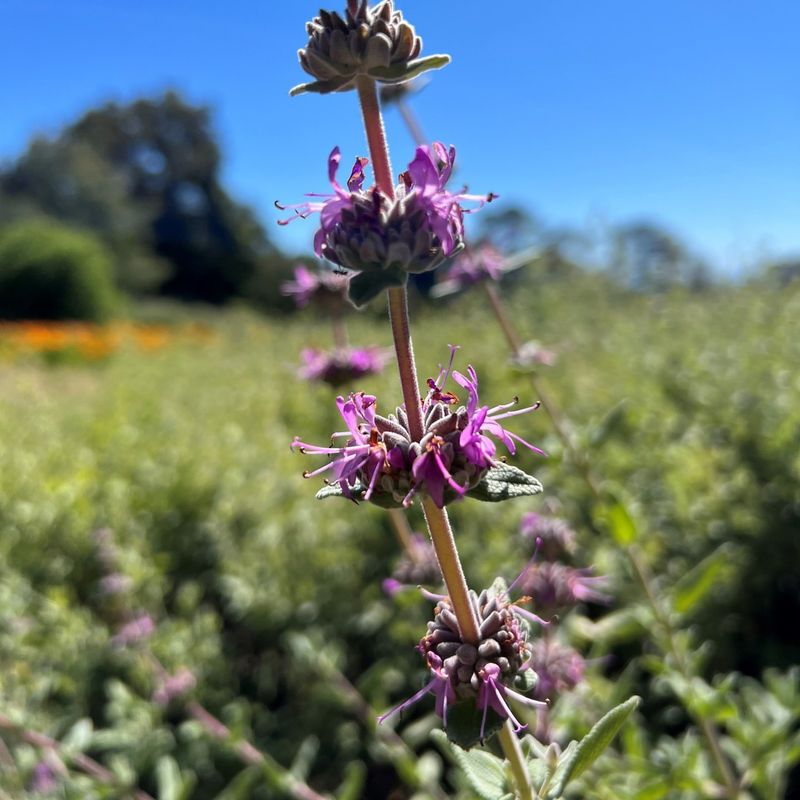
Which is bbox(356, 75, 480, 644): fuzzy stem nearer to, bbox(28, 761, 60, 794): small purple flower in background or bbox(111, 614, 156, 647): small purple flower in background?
bbox(28, 761, 60, 794): small purple flower in background

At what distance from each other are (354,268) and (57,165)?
40978 millimetres

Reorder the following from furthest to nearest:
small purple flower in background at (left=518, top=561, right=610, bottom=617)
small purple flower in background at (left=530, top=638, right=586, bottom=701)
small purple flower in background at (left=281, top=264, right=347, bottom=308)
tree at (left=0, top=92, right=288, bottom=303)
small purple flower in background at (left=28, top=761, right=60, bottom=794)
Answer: tree at (left=0, top=92, right=288, bottom=303) → small purple flower in background at (left=28, top=761, right=60, bottom=794) → small purple flower in background at (left=281, top=264, right=347, bottom=308) → small purple flower in background at (left=518, top=561, right=610, bottom=617) → small purple flower in background at (left=530, top=638, right=586, bottom=701)

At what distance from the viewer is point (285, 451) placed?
17.6 ft

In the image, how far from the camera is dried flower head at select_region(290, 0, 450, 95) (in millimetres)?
1070

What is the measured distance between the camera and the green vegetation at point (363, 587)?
2477 millimetres

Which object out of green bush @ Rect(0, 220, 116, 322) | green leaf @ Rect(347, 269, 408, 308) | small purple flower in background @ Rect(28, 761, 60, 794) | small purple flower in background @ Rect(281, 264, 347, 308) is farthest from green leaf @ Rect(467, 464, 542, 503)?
green bush @ Rect(0, 220, 116, 322)

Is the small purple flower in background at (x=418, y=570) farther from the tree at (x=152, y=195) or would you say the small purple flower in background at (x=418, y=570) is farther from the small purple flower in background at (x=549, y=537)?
the tree at (x=152, y=195)

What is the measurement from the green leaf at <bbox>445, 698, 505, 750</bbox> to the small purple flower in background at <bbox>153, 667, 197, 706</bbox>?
2.38 metres

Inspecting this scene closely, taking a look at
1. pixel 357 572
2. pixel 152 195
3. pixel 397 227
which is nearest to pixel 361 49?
pixel 397 227

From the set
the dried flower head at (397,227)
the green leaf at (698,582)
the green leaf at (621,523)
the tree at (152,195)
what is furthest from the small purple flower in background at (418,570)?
the tree at (152,195)

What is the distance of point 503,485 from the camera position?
42.6 inches

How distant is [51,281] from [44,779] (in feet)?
93.0

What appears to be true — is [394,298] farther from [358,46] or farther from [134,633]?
[134,633]

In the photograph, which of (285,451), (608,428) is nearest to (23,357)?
(285,451)
